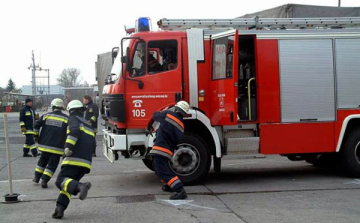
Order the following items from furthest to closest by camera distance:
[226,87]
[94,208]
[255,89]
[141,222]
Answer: [255,89], [226,87], [94,208], [141,222]

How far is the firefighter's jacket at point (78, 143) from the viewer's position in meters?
6.23

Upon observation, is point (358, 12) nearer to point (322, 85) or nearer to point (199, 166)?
point (322, 85)

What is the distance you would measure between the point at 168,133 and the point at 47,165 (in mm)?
2801

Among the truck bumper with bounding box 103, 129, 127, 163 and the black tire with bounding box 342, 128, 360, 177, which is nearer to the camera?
the truck bumper with bounding box 103, 129, 127, 163

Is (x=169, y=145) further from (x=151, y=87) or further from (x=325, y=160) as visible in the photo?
(x=325, y=160)

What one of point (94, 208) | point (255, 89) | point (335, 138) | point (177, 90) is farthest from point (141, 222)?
point (335, 138)

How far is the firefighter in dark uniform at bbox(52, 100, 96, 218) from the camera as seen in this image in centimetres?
607

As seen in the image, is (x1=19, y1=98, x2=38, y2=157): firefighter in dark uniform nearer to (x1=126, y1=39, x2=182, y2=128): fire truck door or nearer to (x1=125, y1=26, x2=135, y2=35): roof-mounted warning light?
(x1=125, y1=26, x2=135, y2=35): roof-mounted warning light

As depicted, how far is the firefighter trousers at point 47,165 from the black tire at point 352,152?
579 centimetres

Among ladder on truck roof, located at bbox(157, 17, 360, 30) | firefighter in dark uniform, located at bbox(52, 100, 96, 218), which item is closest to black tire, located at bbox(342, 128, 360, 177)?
ladder on truck roof, located at bbox(157, 17, 360, 30)

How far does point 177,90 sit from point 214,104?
781 mm

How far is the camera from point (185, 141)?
8188mm

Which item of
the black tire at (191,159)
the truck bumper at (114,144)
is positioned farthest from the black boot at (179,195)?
the truck bumper at (114,144)

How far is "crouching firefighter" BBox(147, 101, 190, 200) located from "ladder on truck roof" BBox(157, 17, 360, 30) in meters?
2.15
